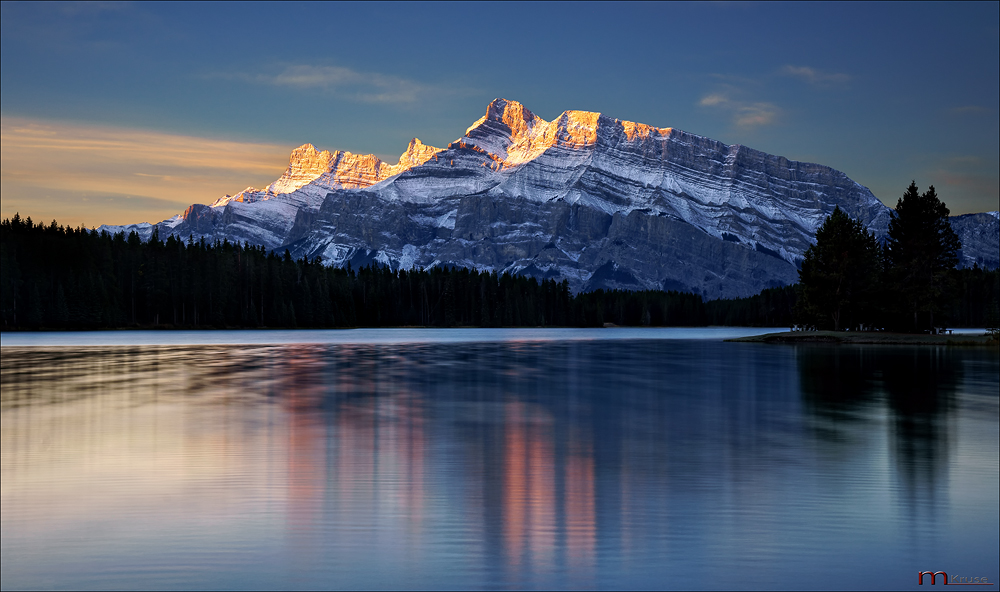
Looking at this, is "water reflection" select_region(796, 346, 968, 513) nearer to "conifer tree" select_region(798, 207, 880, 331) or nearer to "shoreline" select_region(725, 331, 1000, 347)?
"shoreline" select_region(725, 331, 1000, 347)

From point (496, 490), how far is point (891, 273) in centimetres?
11227

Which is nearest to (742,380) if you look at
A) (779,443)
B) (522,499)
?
(779,443)

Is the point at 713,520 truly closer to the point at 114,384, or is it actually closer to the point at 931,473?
the point at 931,473

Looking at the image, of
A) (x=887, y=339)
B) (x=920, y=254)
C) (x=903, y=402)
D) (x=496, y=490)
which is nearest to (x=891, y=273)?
(x=920, y=254)

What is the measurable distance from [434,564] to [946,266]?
122 metres

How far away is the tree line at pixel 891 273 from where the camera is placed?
113125 mm

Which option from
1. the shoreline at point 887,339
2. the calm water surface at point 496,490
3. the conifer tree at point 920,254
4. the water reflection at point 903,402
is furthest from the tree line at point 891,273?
the calm water surface at point 496,490

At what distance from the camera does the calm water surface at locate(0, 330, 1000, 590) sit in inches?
492

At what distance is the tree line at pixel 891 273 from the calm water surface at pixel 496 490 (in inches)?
3268

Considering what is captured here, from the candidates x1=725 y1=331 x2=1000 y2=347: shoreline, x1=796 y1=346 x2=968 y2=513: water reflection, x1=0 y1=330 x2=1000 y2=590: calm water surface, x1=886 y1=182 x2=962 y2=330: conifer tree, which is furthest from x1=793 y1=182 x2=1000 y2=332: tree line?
x1=0 y1=330 x2=1000 y2=590: calm water surface

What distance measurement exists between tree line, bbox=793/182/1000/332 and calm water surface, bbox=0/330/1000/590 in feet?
A: 272

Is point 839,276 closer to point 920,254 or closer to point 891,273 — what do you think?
point 891,273

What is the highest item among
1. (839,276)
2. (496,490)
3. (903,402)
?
(839,276)

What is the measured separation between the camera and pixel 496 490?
18.1m
